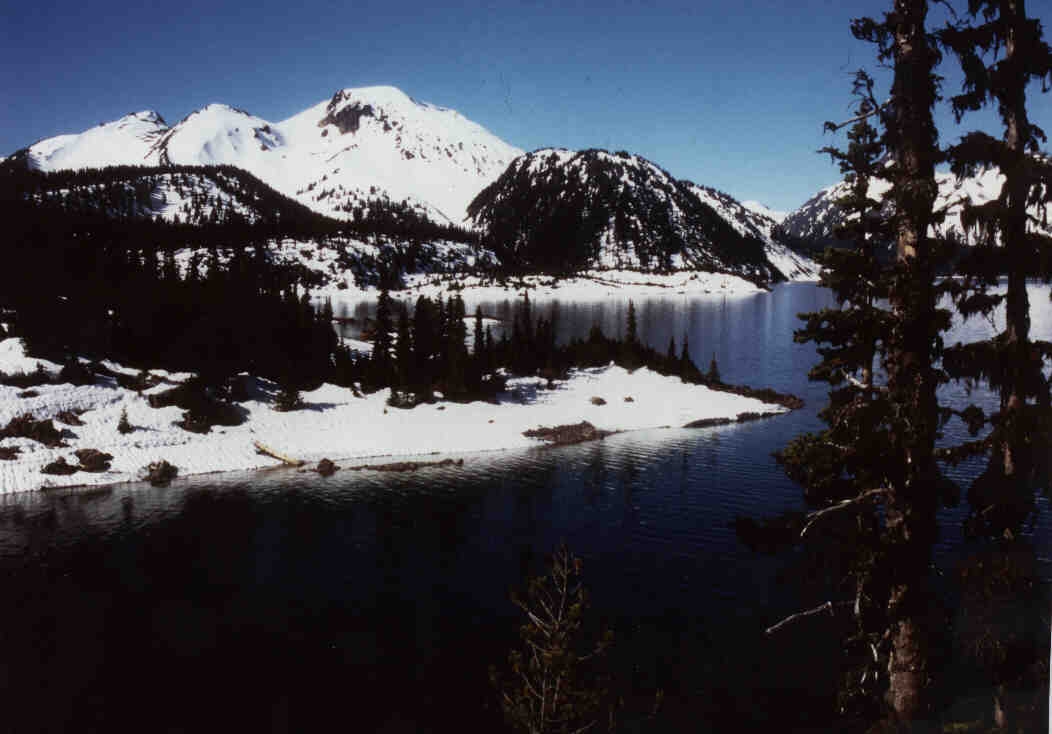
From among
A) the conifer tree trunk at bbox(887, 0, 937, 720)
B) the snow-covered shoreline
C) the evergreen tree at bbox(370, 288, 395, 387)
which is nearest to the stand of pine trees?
the conifer tree trunk at bbox(887, 0, 937, 720)

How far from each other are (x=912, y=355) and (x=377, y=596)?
27.9m

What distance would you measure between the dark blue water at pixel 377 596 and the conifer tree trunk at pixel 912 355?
2.55 metres

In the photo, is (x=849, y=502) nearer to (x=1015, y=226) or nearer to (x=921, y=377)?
(x=921, y=377)

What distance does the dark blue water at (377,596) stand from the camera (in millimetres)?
23344

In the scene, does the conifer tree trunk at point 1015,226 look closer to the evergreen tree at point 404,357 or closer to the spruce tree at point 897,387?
the spruce tree at point 897,387

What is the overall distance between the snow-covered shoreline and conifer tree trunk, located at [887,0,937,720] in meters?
52.7

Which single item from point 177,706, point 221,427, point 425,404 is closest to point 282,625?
point 177,706

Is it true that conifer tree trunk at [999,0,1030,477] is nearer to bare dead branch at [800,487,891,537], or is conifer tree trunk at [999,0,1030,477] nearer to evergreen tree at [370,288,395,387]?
bare dead branch at [800,487,891,537]

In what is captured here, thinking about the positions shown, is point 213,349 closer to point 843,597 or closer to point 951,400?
point 843,597

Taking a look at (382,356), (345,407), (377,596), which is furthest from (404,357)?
(377,596)

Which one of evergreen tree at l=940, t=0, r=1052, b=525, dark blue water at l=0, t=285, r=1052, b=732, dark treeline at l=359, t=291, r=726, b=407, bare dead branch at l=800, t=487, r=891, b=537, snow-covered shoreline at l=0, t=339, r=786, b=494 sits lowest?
dark blue water at l=0, t=285, r=1052, b=732

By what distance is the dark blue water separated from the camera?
23.3 metres

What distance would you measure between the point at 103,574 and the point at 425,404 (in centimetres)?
4334

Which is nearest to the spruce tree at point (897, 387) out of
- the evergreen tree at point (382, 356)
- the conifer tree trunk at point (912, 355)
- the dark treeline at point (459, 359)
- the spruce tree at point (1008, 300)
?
the conifer tree trunk at point (912, 355)
